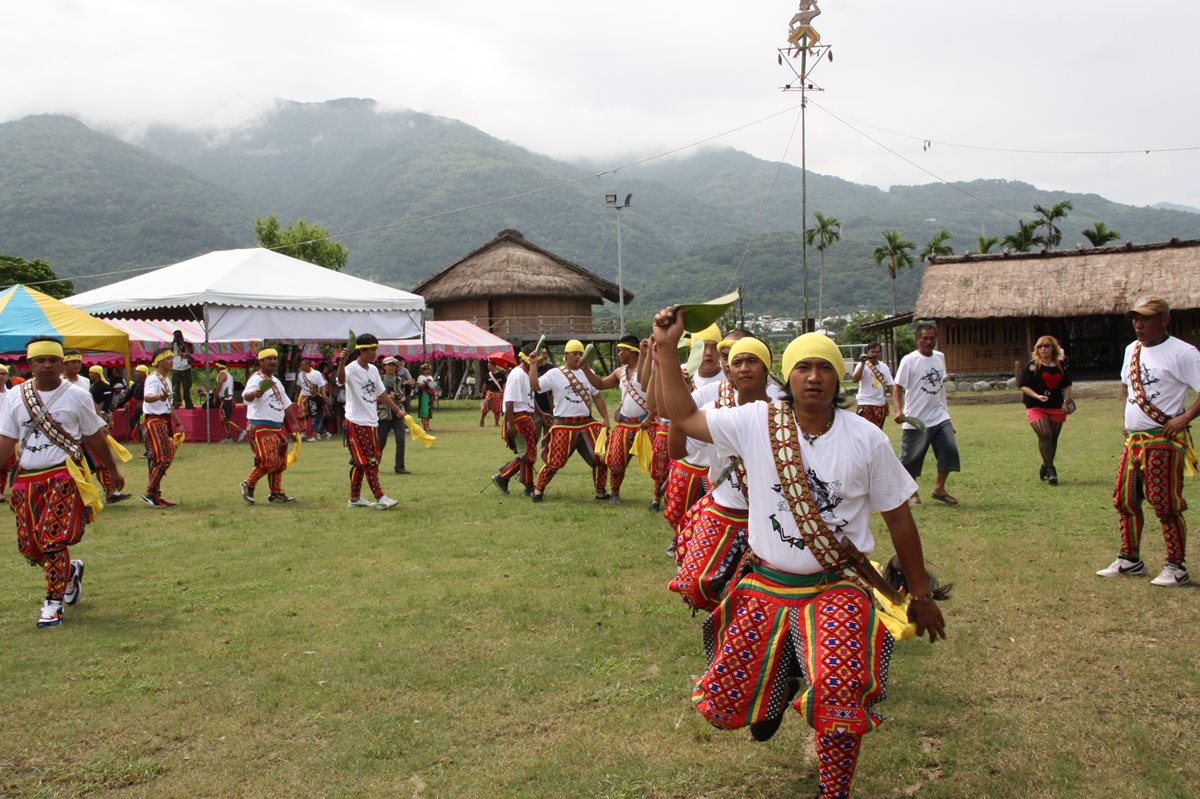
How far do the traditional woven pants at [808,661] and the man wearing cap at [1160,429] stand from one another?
4111 millimetres

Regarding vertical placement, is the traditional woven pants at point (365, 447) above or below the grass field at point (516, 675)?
above

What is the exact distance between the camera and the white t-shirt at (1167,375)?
6652 mm

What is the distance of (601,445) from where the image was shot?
11133 millimetres

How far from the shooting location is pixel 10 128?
16588 cm

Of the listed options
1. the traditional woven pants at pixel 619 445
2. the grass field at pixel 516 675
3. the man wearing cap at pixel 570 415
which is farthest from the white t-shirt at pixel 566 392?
the grass field at pixel 516 675

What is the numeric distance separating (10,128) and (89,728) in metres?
194

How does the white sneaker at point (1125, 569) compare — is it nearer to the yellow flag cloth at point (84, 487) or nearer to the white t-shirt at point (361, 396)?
the yellow flag cloth at point (84, 487)

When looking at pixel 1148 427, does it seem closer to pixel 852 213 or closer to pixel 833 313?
pixel 833 313

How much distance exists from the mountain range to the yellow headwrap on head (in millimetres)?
67211

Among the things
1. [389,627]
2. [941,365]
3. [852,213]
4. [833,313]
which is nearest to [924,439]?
[941,365]

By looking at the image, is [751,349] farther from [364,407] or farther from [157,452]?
[157,452]

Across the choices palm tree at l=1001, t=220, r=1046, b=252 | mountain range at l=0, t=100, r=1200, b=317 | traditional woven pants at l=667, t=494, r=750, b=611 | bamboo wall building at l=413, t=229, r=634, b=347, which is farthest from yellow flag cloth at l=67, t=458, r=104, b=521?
mountain range at l=0, t=100, r=1200, b=317

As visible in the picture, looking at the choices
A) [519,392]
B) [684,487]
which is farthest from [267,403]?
[684,487]

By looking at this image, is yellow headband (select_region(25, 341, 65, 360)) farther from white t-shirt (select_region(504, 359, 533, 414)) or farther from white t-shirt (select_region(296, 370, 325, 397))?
white t-shirt (select_region(296, 370, 325, 397))
